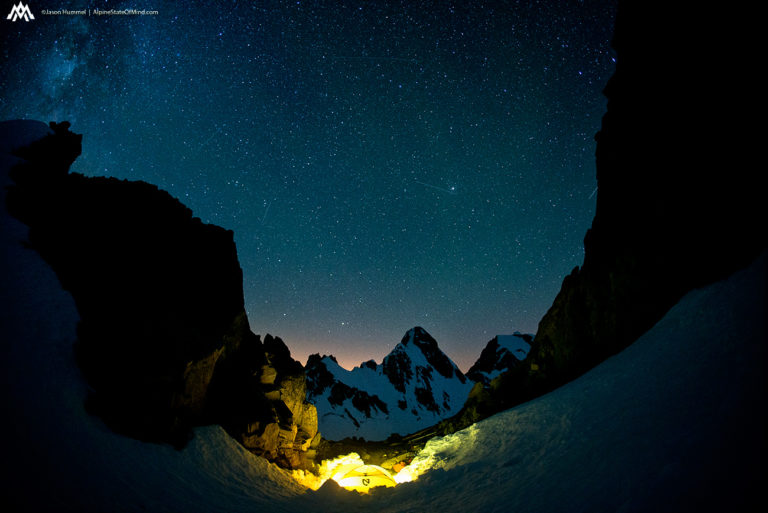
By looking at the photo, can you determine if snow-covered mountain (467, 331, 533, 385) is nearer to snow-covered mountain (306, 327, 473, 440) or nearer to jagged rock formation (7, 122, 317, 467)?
snow-covered mountain (306, 327, 473, 440)

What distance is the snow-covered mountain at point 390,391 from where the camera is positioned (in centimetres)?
11619

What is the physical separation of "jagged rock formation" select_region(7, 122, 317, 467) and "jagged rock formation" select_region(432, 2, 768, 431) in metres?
19.0

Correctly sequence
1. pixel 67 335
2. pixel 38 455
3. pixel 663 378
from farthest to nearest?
1. pixel 67 335
2. pixel 663 378
3. pixel 38 455

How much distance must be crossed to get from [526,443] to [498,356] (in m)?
181

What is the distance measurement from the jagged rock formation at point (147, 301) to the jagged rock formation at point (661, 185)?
1897cm

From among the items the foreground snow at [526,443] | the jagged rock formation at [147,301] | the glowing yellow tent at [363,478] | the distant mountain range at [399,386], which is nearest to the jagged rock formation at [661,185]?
the foreground snow at [526,443]

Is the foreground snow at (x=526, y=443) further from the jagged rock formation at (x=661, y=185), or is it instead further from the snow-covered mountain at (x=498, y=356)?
Result: the snow-covered mountain at (x=498, y=356)

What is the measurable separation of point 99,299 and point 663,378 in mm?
20105

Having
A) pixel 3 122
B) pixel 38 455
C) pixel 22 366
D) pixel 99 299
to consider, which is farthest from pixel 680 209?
pixel 3 122

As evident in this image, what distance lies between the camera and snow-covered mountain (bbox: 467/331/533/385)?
535ft

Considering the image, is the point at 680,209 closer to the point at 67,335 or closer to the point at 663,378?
the point at 663,378

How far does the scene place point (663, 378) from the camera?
22.4ft

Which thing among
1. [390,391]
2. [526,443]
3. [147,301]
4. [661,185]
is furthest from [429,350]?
[147,301]

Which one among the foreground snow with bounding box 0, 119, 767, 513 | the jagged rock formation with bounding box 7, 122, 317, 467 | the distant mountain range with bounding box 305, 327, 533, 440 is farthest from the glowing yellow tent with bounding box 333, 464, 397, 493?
the distant mountain range with bounding box 305, 327, 533, 440
